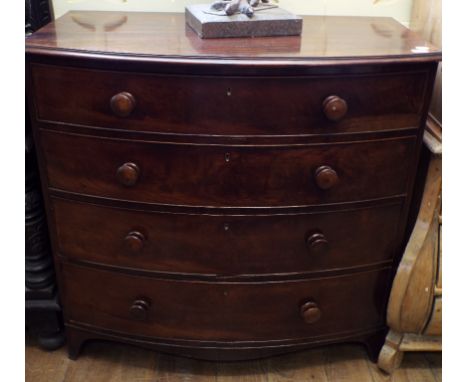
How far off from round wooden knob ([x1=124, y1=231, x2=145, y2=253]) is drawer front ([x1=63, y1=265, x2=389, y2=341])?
117mm

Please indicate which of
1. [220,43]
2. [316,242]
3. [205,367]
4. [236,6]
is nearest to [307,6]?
[236,6]

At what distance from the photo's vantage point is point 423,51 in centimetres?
114

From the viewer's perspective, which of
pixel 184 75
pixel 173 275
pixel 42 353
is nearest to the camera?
pixel 184 75

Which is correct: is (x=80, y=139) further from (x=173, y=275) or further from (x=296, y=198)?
(x=296, y=198)

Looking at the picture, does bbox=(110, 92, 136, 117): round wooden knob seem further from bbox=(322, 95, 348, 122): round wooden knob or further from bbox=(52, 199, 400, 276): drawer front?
bbox=(322, 95, 348, 122): round wooden knob

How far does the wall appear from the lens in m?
1.53

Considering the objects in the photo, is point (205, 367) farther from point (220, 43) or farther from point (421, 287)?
point (220, 43)

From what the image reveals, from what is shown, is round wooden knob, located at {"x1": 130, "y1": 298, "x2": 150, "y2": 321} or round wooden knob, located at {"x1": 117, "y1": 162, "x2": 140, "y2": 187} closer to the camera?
round wooden knob, located at {"x1": 117, "y1": 162, "x2": 140, "y2": 187}

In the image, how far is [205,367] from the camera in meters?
1.55

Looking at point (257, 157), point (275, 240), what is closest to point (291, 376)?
point (275, 240)

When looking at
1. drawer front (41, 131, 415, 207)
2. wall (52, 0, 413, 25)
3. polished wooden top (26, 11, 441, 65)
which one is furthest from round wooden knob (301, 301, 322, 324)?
wall (52, 0, 413, 25)

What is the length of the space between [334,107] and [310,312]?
0.54 metres

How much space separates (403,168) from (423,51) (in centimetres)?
27

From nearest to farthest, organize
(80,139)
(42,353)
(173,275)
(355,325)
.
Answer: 1. (80,139)
2. (173,275)
3. (355,325)
4. (42,353)
